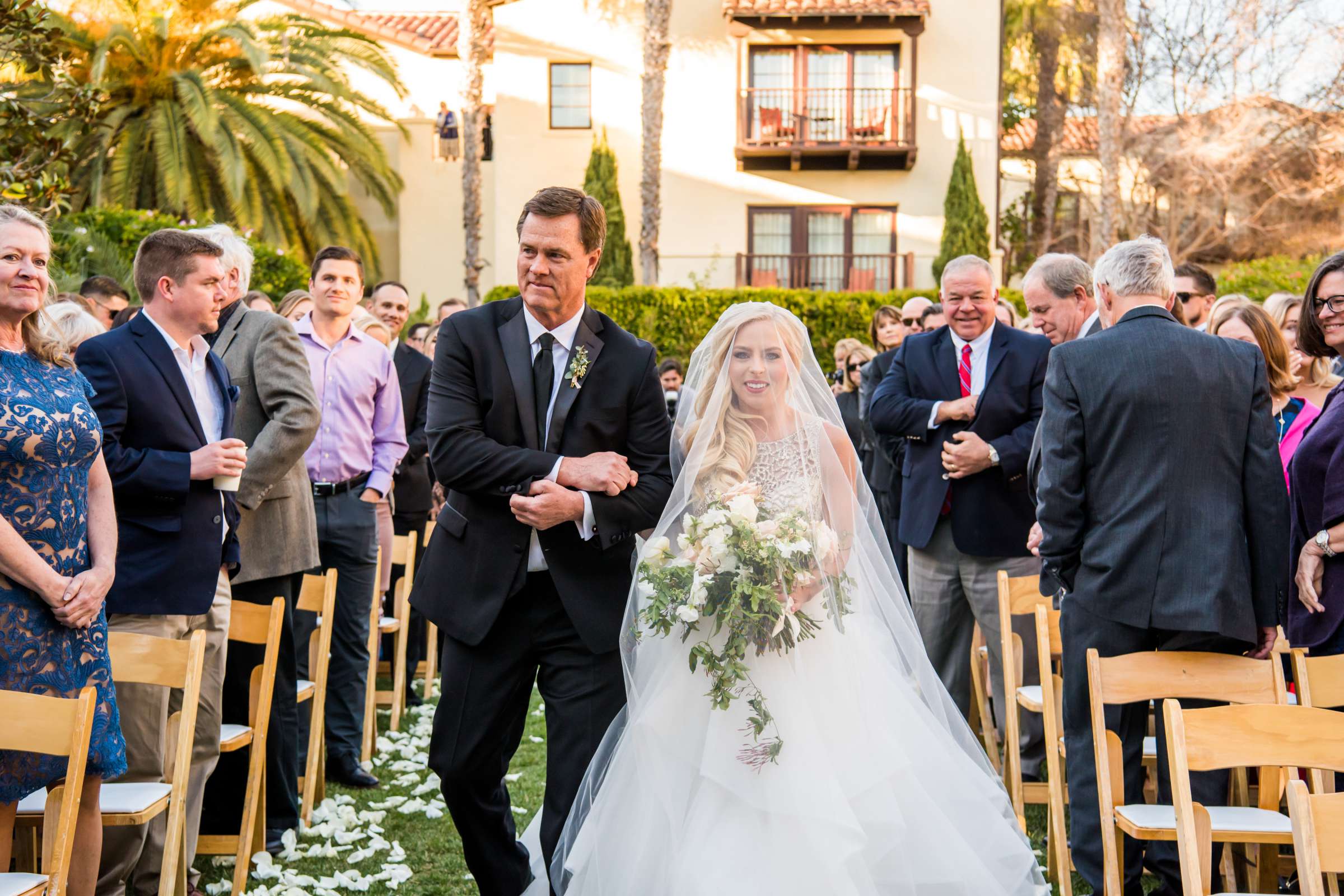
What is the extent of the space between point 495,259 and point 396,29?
6.18 metres

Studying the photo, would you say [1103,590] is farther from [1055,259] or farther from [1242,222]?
[1242,222]

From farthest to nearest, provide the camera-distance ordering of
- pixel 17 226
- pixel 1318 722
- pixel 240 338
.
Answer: pixel 240 338
pixel 17 226
pixel 1318 722

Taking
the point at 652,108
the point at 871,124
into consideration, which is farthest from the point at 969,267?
the point at 871,124

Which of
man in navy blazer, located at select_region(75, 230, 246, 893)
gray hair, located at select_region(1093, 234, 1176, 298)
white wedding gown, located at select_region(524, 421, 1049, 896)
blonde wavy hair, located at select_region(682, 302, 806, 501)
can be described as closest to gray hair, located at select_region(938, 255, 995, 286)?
gray hair, located at select_region(1093, 234, 1176, 298)

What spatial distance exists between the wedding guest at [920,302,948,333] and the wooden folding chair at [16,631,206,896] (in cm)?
546

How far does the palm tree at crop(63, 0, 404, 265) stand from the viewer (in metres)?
19.6

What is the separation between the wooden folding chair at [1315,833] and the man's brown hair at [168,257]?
13.0 feet

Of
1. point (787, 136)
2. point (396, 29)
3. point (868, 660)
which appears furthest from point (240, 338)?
point (396, 29)

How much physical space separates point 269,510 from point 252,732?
1.00 meters

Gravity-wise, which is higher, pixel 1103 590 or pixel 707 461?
pixel 707 461

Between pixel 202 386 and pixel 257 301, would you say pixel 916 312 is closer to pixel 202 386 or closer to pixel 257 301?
pixel 257 301

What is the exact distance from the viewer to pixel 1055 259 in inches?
237

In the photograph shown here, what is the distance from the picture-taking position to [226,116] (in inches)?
803

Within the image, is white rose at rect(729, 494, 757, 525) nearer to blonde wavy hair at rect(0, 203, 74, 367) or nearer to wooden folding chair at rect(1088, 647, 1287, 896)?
wooden folding chair at rect(1088, 647, 1287, 896)
